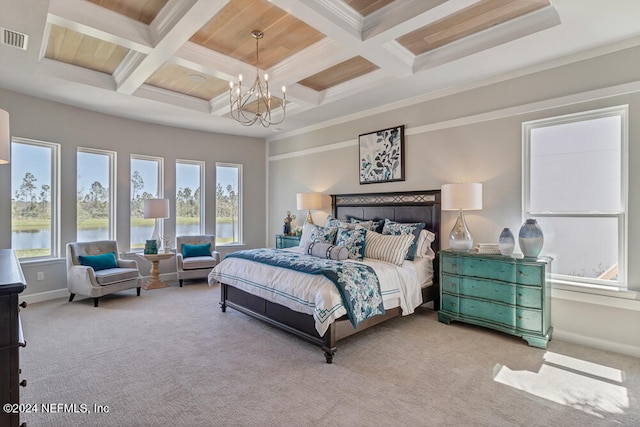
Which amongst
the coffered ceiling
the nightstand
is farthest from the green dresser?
the nightstand

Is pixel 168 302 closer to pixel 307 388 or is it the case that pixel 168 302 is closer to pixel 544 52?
pixel 307 388

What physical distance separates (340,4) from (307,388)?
3.13 meters

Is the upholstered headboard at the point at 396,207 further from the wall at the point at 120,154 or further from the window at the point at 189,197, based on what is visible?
the window at the point at 189,197

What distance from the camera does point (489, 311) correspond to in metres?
3.41

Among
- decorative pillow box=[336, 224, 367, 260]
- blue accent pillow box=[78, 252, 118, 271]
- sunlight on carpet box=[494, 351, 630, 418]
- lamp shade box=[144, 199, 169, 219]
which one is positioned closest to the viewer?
sunlight on carpet box=[494, 351, 630, 418]

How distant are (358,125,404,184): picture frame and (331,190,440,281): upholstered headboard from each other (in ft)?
0.91

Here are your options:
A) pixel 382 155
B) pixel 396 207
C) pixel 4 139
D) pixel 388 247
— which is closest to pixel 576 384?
pixel 388 247

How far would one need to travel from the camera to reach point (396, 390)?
7.83 ft

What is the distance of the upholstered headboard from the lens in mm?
4293

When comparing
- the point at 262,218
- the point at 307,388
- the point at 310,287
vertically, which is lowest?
the point at 307,388

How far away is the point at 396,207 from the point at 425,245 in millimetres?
752

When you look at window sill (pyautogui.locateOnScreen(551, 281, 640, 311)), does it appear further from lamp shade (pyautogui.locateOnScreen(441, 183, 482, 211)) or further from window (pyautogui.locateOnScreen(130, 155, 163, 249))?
window (pyautogui.locateOnScreen(130, 155, 163, 249))

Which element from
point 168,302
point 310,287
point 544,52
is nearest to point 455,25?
point 544,52

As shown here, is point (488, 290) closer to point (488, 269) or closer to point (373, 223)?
point (488, 269)
